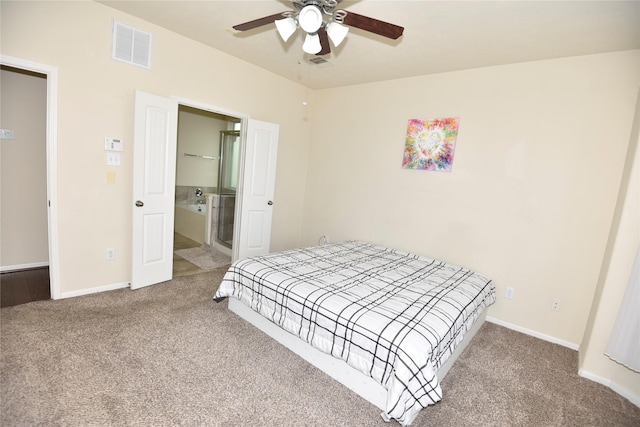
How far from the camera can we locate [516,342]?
108 inches

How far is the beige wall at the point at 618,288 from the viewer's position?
2.09 m

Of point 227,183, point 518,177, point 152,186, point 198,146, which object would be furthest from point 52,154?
point 518,177

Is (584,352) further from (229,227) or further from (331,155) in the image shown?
(229,227)

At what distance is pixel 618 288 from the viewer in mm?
2156

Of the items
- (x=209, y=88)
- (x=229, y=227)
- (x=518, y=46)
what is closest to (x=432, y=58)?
(x=518, y=46)

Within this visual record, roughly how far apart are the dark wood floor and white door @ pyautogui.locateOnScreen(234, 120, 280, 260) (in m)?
1.94

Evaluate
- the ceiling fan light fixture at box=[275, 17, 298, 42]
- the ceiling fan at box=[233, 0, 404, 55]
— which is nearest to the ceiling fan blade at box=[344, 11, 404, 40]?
the ceiling fan at box=[233, 0, 404, 55]

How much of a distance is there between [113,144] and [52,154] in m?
0.46

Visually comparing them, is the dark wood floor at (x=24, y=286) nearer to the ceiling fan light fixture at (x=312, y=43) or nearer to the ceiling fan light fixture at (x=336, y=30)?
the ceiling fan light fixture at (x=312, y=43)

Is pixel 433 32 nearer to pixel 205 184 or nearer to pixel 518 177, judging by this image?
pixel 518 177

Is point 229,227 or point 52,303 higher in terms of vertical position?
point 229,227

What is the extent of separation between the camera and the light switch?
2.88 m

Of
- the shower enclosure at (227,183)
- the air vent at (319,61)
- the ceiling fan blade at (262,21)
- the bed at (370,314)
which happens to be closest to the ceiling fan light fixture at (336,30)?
the ceiling fan blade at (262,21)

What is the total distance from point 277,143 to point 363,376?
3140 mm
